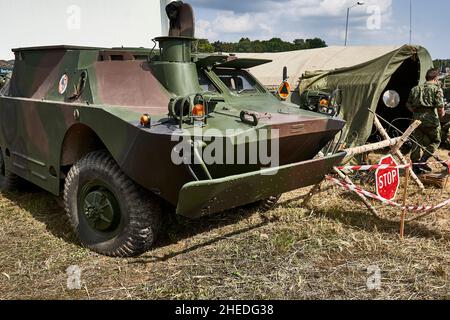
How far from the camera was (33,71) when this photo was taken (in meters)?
5.27

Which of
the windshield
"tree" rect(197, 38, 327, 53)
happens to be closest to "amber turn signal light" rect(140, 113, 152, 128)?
the windshield

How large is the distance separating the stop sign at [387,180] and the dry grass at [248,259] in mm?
355

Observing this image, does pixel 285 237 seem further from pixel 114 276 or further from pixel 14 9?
pixel 14 9

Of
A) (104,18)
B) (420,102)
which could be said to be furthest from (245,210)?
(104,18)

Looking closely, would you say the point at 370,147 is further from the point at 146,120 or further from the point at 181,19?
A: the point at 146,120

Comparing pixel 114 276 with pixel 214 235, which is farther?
pixel 214 235

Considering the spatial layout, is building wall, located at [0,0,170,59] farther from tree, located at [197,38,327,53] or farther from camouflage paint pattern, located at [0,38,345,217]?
tree, located at [197,38,327,53]

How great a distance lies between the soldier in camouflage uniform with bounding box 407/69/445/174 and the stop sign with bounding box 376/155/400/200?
96.3 inches

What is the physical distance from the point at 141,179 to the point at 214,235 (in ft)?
3.80

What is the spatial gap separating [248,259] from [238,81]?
1918mm

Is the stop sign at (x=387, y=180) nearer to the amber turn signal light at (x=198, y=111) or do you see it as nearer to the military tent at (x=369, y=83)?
the amber turn signal light at (x=198, y=111)

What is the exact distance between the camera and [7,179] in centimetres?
589

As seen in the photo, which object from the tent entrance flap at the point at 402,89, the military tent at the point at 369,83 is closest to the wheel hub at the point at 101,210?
the military tent at the point at 369,83

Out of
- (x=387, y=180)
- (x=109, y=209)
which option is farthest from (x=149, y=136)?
(x=387, y=180)
